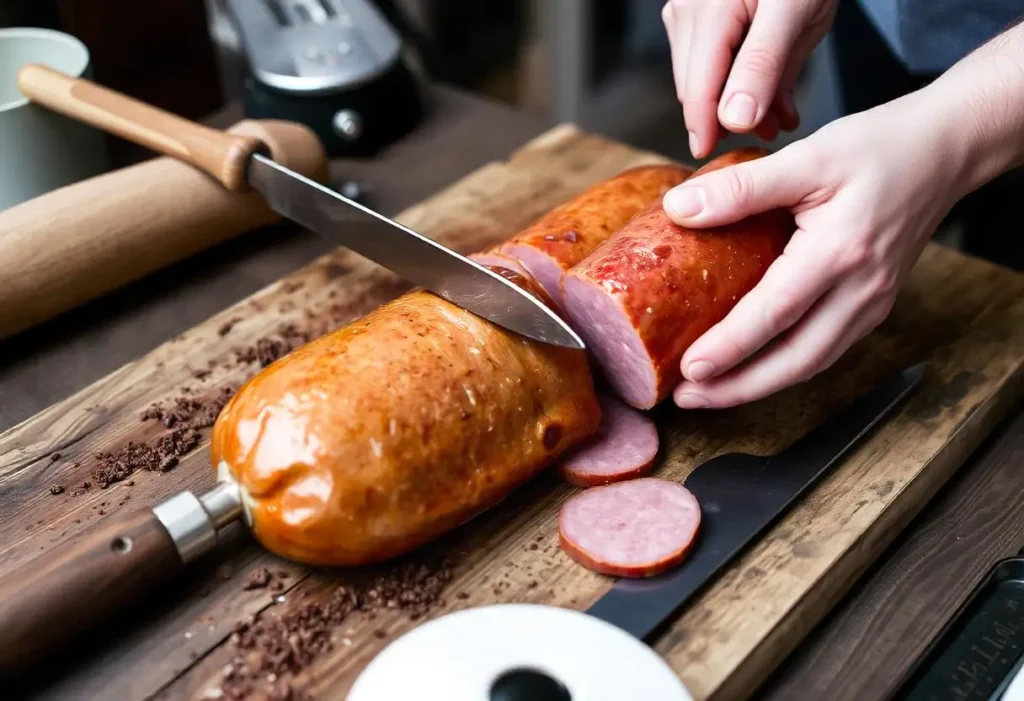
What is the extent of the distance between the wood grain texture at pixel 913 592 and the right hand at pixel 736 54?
78cm

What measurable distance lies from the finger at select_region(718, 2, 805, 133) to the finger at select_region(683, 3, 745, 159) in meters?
0.05

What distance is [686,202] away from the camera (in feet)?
5.50

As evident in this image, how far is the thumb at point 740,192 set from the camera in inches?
63.5

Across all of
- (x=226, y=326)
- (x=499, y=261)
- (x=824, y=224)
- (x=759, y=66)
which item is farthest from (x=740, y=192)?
(x=226, y=326)

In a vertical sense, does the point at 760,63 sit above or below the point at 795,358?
above

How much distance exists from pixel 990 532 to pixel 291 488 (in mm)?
1163

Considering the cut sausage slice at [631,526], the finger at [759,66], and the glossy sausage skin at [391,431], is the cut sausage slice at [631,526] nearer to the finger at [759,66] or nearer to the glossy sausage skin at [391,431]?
the glossy sausage skin at [391,431]

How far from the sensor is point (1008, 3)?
7.05 feet

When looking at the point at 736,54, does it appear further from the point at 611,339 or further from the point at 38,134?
the point at 38,134

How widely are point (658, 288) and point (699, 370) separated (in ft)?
0.50

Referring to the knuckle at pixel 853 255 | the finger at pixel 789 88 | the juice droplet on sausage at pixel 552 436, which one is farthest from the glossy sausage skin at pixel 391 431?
the finger at pixel 789 88

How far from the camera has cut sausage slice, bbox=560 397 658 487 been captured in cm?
171

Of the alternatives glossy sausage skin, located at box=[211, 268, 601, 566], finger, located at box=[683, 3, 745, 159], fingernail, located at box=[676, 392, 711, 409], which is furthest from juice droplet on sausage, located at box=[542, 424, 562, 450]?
finger, located at box=[683, 3, 745, 159]

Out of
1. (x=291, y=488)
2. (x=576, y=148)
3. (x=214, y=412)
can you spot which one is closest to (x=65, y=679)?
(x=291, y=488)
